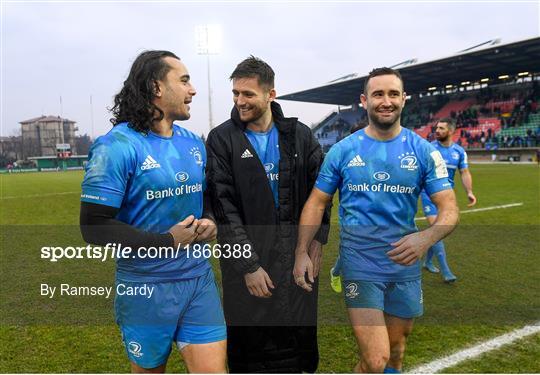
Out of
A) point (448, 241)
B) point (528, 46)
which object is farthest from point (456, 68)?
point (448, 241)

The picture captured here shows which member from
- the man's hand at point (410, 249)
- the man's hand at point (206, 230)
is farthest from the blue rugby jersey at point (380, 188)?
the man's hand at point (206, 230)

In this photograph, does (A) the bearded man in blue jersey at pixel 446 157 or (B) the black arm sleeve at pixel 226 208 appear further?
(A) the bearded man in blue jersey at pixel 446 157

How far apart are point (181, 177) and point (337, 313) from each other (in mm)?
2851

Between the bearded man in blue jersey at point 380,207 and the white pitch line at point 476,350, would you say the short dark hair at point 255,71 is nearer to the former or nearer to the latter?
the bearded man in blue jersey at point 380,207

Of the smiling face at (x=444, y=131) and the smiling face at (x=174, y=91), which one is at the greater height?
the smiling face at (x=174, y=91)

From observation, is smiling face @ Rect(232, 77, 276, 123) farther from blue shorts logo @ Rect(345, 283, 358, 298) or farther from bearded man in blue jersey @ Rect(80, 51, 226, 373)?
blue shorts logo @ Rect(345, 283, 358, 298)

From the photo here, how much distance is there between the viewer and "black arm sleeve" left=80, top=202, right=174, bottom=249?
1.95 m

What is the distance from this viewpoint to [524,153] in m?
35.7

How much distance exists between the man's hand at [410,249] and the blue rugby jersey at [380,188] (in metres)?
0.12

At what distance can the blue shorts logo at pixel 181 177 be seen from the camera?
2115mm

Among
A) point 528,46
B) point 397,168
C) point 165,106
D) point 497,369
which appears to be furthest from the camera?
point 528,46

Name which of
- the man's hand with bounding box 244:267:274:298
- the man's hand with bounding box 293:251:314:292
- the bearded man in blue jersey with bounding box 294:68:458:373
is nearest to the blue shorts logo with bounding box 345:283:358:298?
the bearded man in blue jersey with bounding box 294:68:458:373

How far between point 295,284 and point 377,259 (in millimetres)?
534

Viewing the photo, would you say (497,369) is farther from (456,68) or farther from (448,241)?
(456,68)
